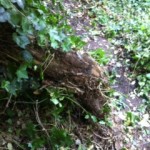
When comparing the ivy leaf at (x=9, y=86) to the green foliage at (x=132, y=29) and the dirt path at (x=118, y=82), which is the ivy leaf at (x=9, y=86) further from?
the green foliage at (x=132, y=29)

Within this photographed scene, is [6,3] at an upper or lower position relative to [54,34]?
upper

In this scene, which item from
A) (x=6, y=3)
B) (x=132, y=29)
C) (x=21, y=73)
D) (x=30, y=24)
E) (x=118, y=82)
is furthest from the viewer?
(x=132, y=29)

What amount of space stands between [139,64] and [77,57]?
179cm

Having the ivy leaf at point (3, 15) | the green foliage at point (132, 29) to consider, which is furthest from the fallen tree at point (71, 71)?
the green foliage at point (132, 29)

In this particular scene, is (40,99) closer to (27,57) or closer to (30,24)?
(27,57)

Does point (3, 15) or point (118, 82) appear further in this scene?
point (118, 82)

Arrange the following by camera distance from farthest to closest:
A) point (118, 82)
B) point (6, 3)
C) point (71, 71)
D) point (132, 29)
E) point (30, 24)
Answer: point (132, 29) < point (118, 82) < point (71, 71) < point (30, 24) < point (6, 3)

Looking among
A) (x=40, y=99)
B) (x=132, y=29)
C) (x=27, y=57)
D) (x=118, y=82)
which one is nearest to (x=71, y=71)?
(x=40, y=99)

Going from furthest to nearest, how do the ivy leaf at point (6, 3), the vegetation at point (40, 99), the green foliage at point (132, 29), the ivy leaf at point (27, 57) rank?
the green foliage at point (132, 29)
the ivy leaf at point (27, 57)
the vegetation at point (40, 99)
the ivy leaf at point (6, 3)

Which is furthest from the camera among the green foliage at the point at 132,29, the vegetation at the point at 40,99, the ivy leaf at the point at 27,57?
the green foliage at the point at 132,29

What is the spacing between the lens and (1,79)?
200 cm

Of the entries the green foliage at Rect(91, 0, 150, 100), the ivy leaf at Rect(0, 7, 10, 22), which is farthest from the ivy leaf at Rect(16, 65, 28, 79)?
the green foliage at Rect(91, 0, 150, 100)

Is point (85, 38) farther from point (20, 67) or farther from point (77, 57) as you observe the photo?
point (20, 67)

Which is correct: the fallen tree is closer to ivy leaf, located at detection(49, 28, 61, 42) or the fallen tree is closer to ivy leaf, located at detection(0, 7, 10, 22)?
ivy leaf, located at detection(49, 28, 61, 42)
